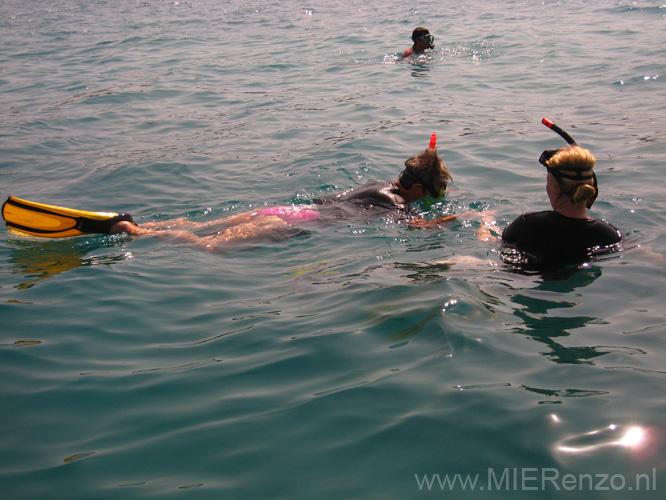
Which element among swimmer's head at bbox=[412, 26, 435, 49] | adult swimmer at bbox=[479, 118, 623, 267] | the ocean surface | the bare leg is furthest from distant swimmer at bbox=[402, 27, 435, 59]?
adult swimmer at bbox=[479, 118, 623, 267]

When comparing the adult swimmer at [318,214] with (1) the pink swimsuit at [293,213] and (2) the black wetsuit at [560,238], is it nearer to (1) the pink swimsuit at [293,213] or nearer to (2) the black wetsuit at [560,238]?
(1) the pink swimsuit at [293,213]

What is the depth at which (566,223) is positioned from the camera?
153 inches

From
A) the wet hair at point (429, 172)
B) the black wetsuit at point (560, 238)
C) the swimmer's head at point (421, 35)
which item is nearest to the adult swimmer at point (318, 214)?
the wet hair at point (429, 172)

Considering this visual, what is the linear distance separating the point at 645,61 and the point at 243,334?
10.9 m

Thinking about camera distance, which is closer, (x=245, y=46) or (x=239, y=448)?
(x=239, y=448)

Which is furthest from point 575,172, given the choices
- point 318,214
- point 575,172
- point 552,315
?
point 318,214

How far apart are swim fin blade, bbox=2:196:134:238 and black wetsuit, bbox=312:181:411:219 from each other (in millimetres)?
2154

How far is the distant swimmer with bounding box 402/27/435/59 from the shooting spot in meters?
13.0

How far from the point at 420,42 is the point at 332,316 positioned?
36.4ft

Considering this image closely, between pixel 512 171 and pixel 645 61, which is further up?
pixel 645 61

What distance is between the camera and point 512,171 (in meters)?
7.07

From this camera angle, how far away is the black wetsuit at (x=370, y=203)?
18.2 feet

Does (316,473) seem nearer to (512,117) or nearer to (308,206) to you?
(308,206)

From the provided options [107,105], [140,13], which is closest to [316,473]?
[107,105]
